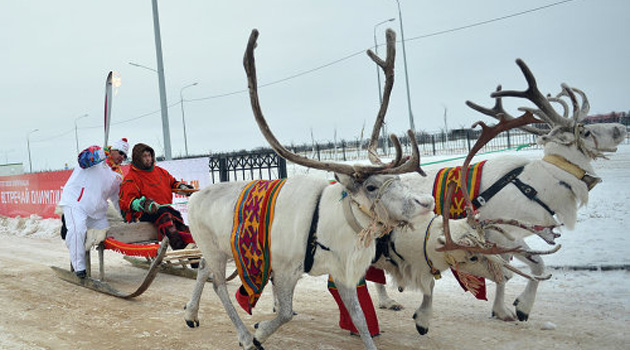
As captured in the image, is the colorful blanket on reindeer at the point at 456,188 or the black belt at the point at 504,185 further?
the colorful blanket on reindeer at the point at 456,188

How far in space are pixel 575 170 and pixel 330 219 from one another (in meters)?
2.70

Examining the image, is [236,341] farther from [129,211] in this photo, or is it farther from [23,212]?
[23,212]

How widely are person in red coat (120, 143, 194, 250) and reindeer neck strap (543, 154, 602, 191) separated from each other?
4.70 metres

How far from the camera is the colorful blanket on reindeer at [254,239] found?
4.77m

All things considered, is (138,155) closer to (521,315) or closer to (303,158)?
(303,158)

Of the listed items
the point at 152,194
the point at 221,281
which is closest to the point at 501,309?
the point at 221,281

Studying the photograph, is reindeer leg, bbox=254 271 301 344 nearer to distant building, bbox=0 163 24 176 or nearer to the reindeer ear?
the reindeer ear

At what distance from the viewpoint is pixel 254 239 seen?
189 inches

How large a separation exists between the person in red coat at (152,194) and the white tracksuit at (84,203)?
1.91 ft

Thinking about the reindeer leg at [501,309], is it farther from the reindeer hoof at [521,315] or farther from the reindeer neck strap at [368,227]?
the reindeer neck strap at [368,227]

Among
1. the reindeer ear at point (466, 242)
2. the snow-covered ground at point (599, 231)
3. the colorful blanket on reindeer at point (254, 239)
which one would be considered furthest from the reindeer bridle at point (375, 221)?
the snow-covered ground at point (599, 231)

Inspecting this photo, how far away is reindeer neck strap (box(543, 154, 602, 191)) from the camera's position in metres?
5.45

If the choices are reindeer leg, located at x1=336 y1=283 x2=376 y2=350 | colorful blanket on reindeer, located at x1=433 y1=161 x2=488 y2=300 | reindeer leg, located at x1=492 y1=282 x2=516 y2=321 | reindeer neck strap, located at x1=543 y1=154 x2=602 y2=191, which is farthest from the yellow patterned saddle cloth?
reindeer leg, located at x1=336 y1=283 x2=376 y2=350

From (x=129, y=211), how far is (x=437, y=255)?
16.0ft
